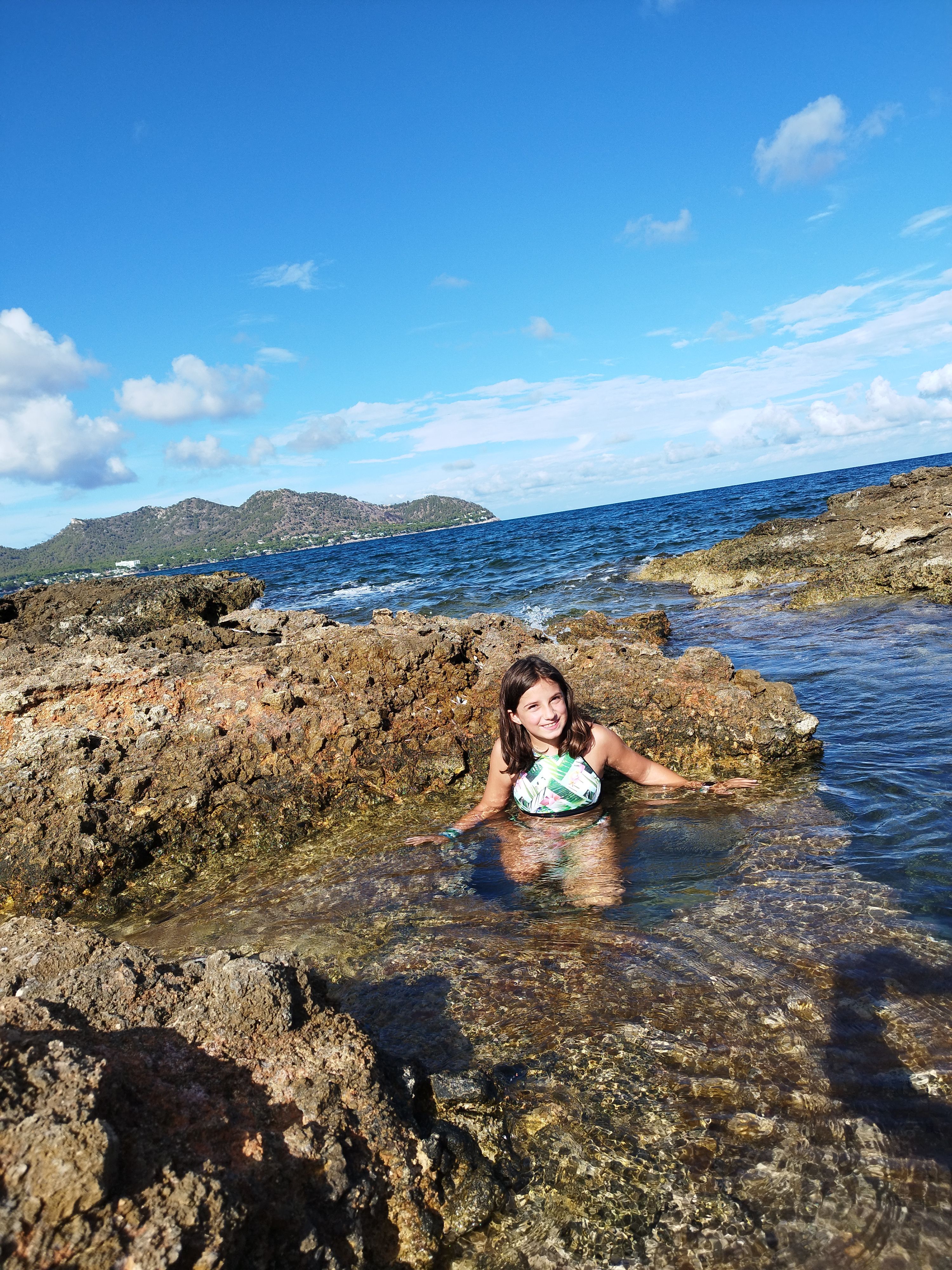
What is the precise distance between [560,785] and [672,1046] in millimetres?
2730

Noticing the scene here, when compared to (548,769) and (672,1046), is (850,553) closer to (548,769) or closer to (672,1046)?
(548,769)

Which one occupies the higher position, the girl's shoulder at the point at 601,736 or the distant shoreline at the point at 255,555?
the distant shoreline at the point at 255,555

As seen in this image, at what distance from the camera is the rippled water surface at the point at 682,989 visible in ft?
7.13

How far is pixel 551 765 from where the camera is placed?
18.2ft

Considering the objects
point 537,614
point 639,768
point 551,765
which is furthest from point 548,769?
point 537,614

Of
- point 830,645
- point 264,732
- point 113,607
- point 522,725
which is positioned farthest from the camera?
point 113,607

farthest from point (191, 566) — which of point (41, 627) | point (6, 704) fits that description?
point (6, 704)

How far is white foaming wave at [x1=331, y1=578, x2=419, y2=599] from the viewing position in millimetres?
28641

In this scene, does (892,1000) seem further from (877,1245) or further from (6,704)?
(6,704)

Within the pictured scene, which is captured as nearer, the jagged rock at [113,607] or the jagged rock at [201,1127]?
the jagged rock at [201,1127]

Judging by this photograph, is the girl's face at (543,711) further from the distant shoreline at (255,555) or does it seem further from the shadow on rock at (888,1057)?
the distant shoreline at (255,555)

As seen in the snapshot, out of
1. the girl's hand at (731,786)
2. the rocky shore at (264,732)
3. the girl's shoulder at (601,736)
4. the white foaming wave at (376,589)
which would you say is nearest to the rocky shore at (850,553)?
the rocky shore at (264,732)

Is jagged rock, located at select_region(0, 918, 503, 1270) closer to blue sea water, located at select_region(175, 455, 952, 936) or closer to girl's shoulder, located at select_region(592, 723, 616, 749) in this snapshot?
blue sea water, located at select_region(175, 455, 952, 936)

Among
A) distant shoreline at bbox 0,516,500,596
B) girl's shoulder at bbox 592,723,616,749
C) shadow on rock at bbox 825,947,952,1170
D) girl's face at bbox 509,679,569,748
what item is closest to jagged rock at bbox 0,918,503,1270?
shadow on rock at bbox 825,947,952,1170
